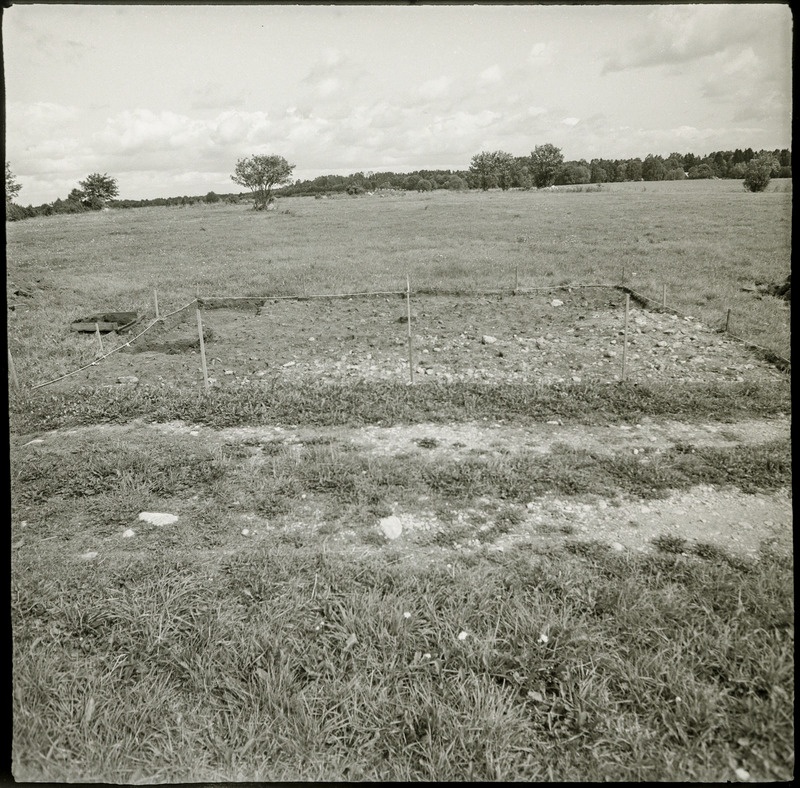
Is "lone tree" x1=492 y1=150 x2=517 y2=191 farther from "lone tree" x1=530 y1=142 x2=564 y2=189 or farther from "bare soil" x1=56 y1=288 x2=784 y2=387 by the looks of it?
"bare soil" x1=56 y1=288 x2=784 y2=387

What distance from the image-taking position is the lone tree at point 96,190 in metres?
60.3

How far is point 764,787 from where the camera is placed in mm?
1649

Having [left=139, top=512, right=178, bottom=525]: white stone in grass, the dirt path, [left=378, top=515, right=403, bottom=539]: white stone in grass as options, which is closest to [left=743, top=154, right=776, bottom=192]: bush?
the dirt path

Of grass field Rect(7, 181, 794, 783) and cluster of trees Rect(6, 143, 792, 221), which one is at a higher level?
cluster of trees Rect(6, 143, 792, 221)

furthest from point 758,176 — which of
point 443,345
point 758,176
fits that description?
point 443,345

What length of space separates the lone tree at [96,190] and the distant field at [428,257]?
23079 mm

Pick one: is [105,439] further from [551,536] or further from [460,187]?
[460,187]

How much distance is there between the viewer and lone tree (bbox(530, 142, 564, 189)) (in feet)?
253

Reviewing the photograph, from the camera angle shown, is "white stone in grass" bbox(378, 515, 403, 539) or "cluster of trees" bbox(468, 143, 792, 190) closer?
"white stone in grass" bbox(378, 515, 403, 539)

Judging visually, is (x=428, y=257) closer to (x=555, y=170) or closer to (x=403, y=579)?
(x=403, y=579)

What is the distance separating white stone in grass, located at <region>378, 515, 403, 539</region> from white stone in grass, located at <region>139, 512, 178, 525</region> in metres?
1.91

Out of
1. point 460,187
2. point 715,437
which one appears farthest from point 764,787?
point 460,187

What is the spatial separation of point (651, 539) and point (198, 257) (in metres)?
24.4

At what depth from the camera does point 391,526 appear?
16.0ft
